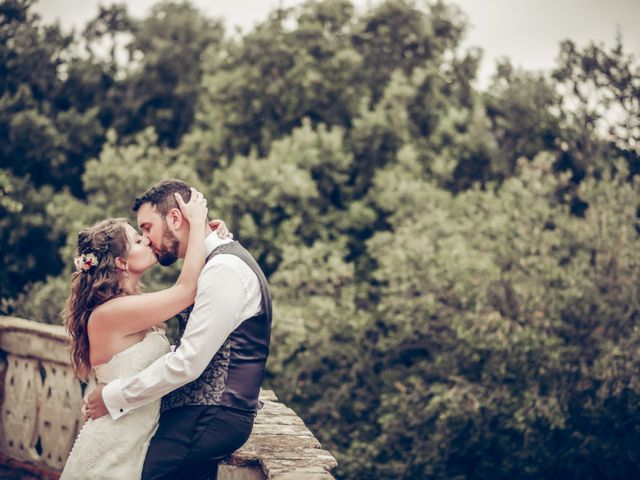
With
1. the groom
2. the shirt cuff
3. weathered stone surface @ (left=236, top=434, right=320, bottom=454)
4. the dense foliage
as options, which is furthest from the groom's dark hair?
the dense foliage

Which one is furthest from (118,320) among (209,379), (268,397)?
(268,397)

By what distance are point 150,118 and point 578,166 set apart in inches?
423

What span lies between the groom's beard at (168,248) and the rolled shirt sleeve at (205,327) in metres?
0.38

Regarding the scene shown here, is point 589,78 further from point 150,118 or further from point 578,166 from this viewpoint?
point 150,118

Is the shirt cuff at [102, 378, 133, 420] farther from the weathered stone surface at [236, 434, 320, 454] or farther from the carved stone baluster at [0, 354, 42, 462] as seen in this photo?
the carved stone baluster at [0, 354, 42, 462]

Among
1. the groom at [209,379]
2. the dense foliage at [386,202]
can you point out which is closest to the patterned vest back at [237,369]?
the groom at [209,379]

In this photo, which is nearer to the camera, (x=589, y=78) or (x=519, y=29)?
(x=589, y=78)

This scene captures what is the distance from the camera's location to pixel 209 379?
2811 mm

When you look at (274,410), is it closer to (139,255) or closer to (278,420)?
(278,420)

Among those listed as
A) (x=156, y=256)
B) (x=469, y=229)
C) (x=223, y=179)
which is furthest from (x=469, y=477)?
(x=156, y=256)

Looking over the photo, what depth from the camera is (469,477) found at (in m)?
11.5

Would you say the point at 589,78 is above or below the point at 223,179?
above

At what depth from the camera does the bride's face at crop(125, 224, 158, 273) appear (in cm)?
323

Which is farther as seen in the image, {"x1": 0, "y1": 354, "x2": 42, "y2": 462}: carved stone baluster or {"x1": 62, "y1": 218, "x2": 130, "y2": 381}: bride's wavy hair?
{"x1": 0, "y1": 354, "x2": 42, "y2": 462}: carved stone baluster
